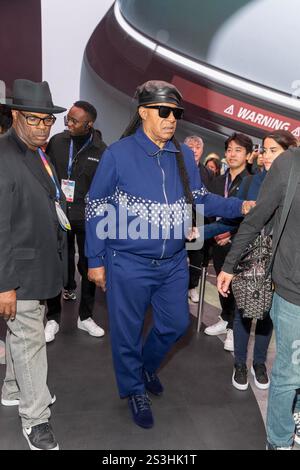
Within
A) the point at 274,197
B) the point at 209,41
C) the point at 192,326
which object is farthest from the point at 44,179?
the point at 209,41

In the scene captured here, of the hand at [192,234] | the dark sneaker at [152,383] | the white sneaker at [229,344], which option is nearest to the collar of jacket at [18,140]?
the hand at [192,234]

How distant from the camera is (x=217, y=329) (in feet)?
11.2

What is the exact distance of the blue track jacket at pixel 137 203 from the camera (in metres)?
2.11

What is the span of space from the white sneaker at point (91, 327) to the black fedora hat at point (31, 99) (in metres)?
1.85

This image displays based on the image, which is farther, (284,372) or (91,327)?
(91,327)

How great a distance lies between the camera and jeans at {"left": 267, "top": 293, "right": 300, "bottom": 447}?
179 centimetres

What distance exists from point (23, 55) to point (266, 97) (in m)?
3.08

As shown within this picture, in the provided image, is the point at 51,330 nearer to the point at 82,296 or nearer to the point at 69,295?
the point at 82,296

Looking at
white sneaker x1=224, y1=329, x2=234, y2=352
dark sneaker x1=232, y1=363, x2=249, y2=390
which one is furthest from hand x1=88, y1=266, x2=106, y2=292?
white sneaker x1=224, y1=329, x2=234, y2=352

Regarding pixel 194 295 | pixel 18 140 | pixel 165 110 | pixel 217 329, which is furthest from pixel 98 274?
pixel 194 295

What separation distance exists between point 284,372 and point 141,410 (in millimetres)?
822

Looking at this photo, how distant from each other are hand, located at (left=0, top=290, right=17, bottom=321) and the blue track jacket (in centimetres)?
49

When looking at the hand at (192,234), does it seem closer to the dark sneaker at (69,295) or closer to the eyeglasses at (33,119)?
the eyeglasses at (33,119)

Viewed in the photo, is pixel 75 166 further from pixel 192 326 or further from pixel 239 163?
pixel 192 326
